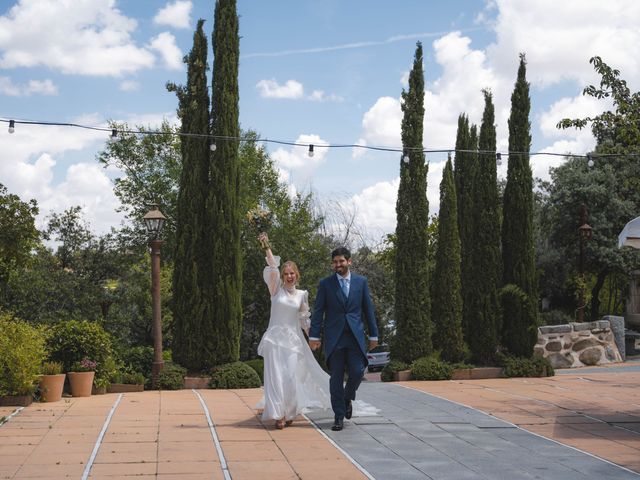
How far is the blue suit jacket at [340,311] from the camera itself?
7.37 m

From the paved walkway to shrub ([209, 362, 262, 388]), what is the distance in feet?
7.77

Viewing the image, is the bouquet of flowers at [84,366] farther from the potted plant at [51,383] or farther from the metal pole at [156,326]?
the metal pole at [156,326]

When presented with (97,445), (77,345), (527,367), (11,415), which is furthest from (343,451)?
(527,367)

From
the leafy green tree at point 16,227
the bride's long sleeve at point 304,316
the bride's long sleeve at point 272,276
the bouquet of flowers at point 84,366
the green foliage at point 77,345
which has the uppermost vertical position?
the leafy green tree at point 16,227

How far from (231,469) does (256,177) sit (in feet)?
82.1

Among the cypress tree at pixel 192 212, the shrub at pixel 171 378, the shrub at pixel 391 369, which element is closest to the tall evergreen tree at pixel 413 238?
the shrub at pixel 391 369

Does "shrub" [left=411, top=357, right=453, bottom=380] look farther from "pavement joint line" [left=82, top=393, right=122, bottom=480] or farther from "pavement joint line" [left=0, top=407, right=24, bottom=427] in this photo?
"pavement joint line" [left=0, top=407, right=24, bottom=427]

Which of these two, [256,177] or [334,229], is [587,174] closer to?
[334,229]

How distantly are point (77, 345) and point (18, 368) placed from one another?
77.3 inches

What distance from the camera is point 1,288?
18.4 m

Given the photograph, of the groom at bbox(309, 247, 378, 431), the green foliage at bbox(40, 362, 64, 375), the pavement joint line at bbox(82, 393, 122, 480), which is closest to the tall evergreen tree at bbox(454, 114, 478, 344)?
the groom at bbox(309, 247, 378, 431)

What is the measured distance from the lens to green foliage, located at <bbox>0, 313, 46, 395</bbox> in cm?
915

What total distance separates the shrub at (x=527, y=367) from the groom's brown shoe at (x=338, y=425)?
25.7 ft

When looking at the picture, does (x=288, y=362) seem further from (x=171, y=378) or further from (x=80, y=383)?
(x=171, y=378)
